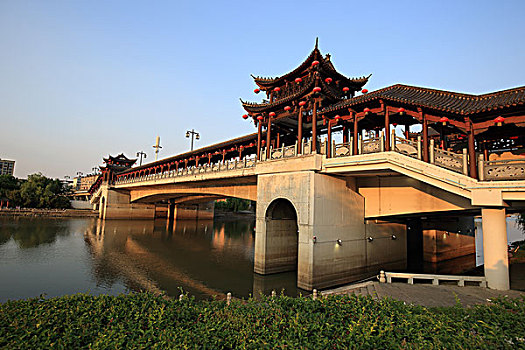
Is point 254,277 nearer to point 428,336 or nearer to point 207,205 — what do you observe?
point 428,336

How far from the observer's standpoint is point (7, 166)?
132500 millimetres

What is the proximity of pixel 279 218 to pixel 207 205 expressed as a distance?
4067 cm

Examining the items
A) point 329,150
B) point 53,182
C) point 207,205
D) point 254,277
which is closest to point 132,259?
point 254,277

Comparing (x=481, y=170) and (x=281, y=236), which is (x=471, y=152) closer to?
(x=481, y=170)

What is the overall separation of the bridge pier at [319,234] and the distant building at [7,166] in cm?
16457

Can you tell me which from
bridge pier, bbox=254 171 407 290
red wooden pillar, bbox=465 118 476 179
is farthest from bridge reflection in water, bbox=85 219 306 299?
red wooden pillar, bbox=465 118 476 179

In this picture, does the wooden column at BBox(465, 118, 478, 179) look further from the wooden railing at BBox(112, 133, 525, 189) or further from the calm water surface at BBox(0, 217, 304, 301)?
the calm water surface at BBox(0, 217, 304, 301)

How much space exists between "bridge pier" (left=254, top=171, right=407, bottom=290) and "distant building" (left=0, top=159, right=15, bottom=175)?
540 feet

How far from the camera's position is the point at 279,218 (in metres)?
16.1

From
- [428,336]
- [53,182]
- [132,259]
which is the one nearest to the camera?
[428,336]

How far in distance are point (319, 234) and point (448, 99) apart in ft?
27.3

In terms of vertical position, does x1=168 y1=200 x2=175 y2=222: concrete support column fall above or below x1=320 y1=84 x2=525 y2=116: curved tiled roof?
below

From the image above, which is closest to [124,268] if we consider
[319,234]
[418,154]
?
[319,234]

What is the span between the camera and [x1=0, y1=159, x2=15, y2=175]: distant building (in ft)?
428
